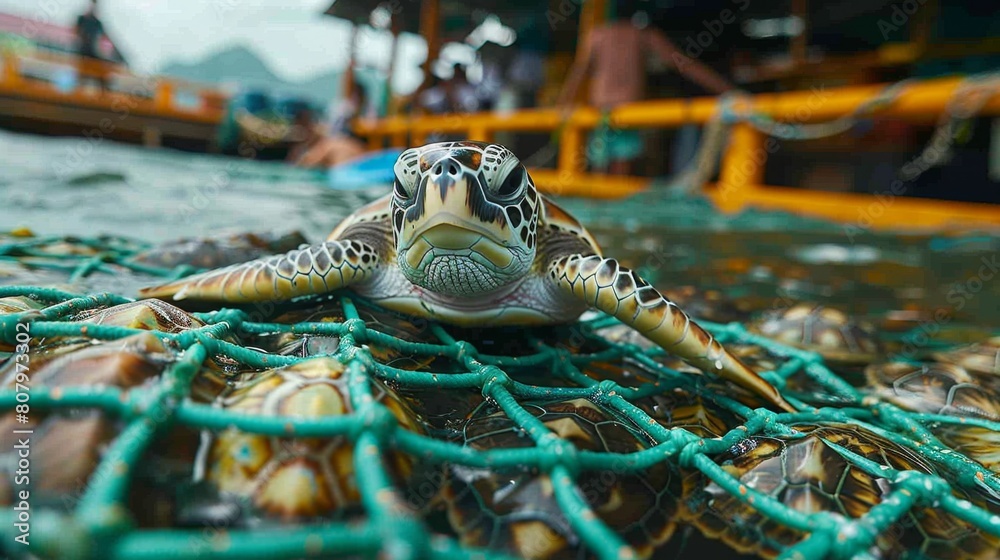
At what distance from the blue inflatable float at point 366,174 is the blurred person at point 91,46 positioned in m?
5.86

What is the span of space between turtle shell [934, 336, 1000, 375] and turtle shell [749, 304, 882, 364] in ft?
0.61

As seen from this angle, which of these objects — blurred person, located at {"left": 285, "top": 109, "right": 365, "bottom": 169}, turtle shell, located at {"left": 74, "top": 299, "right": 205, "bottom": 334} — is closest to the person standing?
blurred person, located at {"left": 285, "top": 109, "right": 365, "bottom": 169}

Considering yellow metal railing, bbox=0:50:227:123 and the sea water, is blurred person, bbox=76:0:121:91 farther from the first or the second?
the sea water

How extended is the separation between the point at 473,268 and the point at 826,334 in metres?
1.31

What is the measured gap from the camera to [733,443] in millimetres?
951

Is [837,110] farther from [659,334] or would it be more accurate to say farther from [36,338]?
[36,338]

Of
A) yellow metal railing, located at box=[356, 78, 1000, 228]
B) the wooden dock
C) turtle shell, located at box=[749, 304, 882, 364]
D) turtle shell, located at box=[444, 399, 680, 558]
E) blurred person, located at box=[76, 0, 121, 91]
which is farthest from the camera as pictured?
the wooden dock

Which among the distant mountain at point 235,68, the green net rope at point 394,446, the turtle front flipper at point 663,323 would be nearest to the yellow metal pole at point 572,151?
the green net rope at point 394,446

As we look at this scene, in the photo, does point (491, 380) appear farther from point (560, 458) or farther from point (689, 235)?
point (689, 235)

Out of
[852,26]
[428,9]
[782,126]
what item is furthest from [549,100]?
[782,126]

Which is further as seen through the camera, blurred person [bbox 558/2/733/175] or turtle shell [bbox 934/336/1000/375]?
blurred person [bbox 558/2/733/175]

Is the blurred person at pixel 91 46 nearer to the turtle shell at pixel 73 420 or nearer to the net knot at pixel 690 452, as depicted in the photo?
the turtle shell at pixel 73 420

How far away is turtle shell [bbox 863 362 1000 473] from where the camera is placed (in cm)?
119

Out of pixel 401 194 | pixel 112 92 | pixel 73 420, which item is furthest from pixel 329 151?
pixel 73 420
